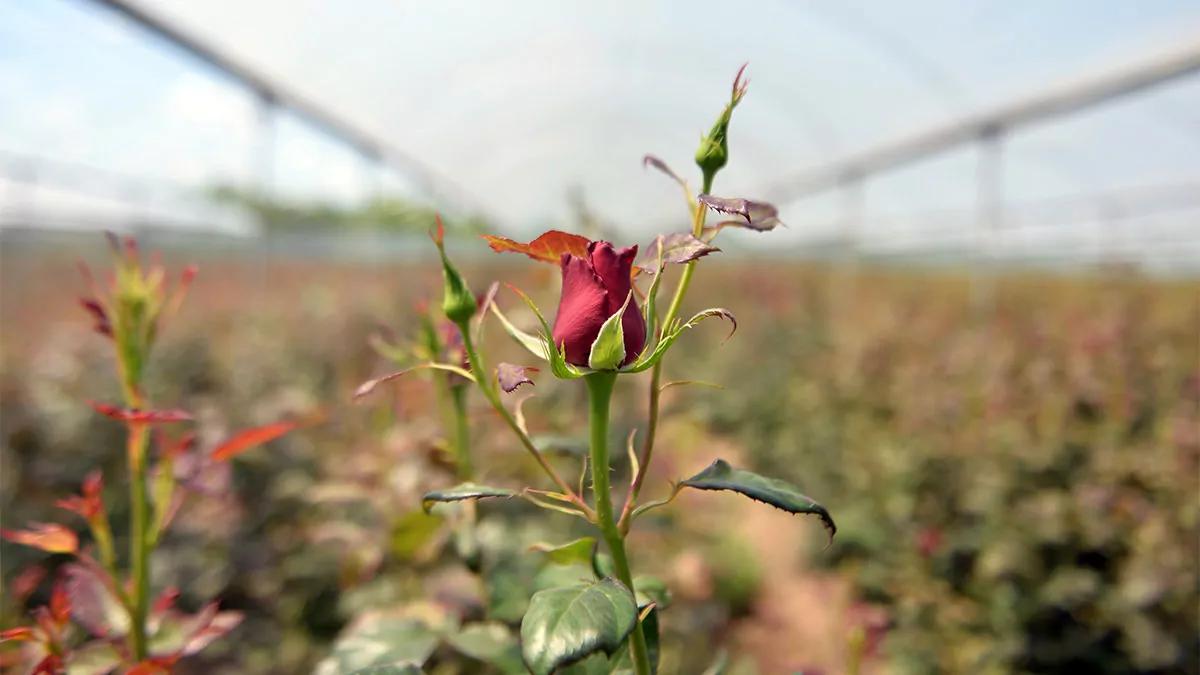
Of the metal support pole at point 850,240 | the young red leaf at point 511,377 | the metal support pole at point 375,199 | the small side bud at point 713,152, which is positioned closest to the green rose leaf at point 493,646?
the young red leaf at point 511,377

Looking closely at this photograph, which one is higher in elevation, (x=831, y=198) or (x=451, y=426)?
(x=831, y=198)

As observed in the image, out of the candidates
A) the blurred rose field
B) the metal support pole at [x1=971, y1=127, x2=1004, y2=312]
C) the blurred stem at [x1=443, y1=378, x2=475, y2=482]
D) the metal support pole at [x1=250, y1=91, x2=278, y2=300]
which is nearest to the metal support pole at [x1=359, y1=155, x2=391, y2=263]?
the metal support pole at [x1=250, y1=91, x2=278, y2=300]

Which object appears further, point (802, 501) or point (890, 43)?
point (890, 43)

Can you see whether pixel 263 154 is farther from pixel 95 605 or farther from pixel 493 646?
pixel 493 646

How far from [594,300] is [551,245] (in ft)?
0.14

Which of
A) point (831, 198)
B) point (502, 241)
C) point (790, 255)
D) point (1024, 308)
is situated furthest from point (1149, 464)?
point (790, 255)

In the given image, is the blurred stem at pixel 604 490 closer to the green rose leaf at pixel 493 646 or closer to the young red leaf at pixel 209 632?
the green rose leaf at pixel 493 646

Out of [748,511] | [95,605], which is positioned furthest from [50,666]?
[748,511]

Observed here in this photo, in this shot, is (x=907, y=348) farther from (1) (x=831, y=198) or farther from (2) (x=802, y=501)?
(1) (x=831, y=198)

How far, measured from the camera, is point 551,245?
0.35 meters

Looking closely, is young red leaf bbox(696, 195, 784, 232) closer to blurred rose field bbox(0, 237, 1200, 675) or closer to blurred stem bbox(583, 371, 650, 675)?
blurred stem bbox(583, 371, 650, 675)

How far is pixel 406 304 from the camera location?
14.2 ft

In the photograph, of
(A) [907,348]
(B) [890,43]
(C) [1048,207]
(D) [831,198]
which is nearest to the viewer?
(A) [907,348]

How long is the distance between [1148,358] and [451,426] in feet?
7.79
